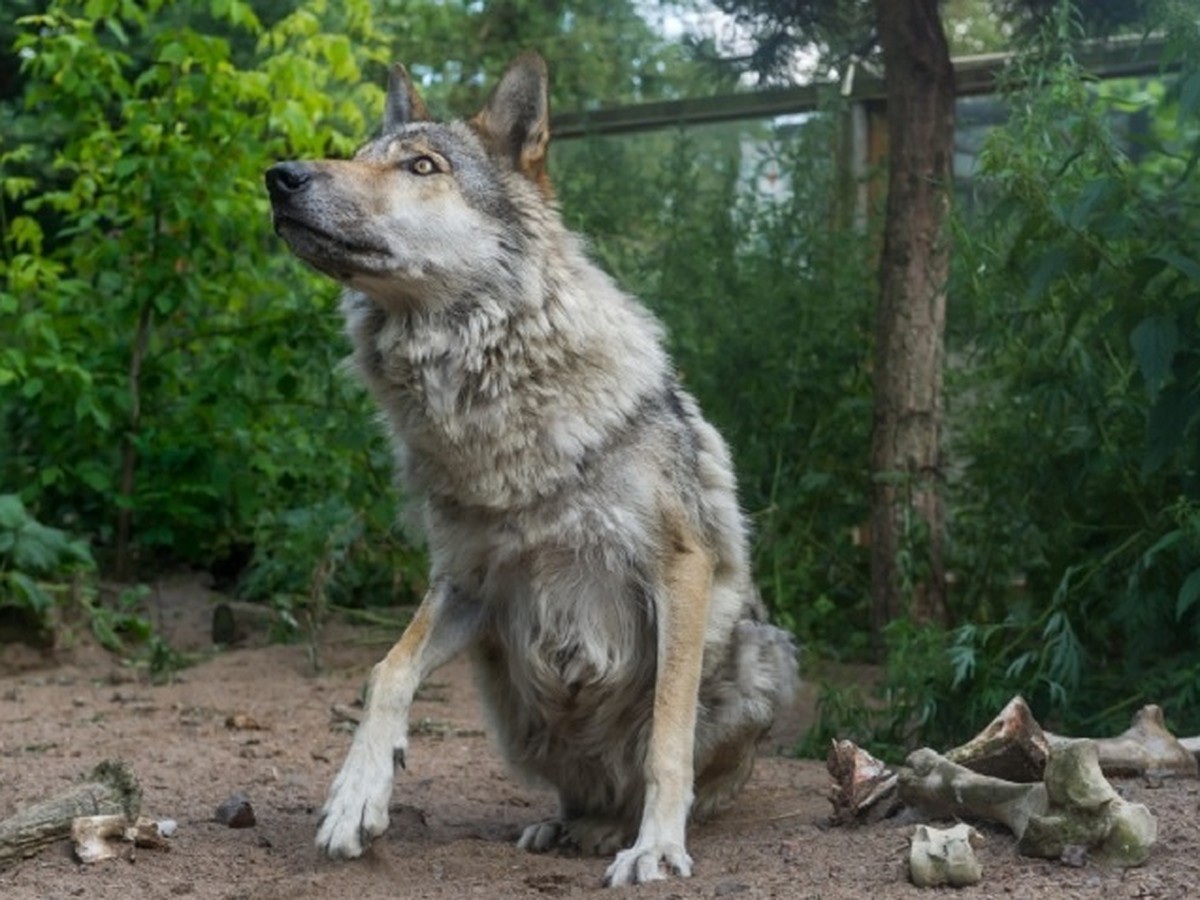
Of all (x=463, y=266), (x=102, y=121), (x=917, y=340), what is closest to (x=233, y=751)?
(x=463, y=266)

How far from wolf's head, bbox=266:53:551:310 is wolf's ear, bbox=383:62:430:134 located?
0.06 m

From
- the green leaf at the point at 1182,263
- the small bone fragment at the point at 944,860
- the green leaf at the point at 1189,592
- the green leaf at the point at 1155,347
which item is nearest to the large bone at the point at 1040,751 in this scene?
the small bone fragment at the point at 944,860

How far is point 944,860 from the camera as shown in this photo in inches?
142

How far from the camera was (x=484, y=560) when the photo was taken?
4512 mm

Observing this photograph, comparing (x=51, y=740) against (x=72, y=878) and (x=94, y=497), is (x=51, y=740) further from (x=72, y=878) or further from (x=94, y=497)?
(x=94, y=497)

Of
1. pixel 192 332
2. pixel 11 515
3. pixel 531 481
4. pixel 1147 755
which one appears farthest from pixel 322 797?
pixel 192 332

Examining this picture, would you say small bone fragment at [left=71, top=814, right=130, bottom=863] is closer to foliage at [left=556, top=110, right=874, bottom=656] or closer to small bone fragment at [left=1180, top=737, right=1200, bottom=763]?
small bone fragment at [left=1180, top=737, right=1200, bottom=763]

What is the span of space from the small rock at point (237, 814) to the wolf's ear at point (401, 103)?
1916 millimetres

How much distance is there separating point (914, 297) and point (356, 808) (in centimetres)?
367

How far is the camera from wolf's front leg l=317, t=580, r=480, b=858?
13.6ft

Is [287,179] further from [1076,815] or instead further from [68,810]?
[1076,815]

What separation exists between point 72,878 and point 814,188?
5.28 metres

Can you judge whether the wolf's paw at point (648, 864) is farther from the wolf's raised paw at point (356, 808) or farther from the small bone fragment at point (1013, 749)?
the small bone fragment at point (1013, 749)

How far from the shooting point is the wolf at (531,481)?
14.3ft
